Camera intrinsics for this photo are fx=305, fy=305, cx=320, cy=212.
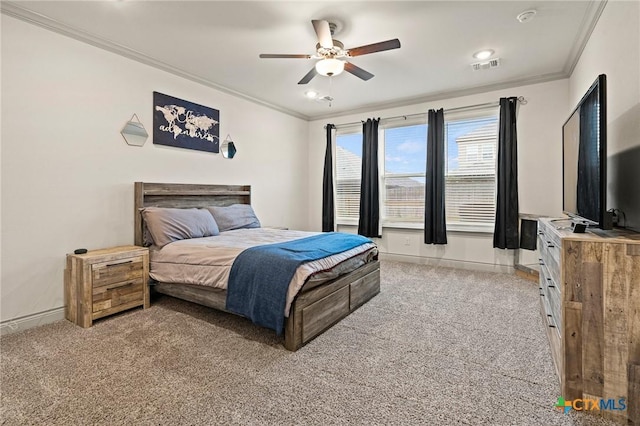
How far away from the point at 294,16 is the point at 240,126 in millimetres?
2266

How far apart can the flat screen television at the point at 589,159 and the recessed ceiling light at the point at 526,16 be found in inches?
37.9

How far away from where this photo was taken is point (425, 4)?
96.4 inches

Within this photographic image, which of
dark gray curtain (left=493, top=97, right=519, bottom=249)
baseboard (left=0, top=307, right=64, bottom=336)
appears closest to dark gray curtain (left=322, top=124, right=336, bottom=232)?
dark gray curtain (left=493, top=97, right=519, bottom=249)

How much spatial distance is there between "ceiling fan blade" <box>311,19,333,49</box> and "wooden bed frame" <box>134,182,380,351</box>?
203 cm

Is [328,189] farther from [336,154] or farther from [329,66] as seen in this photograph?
[329,66]

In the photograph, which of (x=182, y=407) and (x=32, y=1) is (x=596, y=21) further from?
(x=32, y=1)

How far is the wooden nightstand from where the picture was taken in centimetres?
260

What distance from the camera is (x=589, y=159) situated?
188cm

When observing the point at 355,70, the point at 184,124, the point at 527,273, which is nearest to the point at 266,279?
the point at 355,70

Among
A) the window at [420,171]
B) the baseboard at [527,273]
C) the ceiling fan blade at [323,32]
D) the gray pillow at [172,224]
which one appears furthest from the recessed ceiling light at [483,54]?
the gray pillow at [172,224]

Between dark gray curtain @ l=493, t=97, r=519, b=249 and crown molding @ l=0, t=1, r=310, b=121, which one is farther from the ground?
crown molding @ l=0, t=1, r=310, b=121

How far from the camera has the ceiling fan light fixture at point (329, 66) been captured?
2.78 m

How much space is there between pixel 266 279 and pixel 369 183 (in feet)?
10.8

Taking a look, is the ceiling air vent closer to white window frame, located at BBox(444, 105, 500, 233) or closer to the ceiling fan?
white window frame, located at BBox(444, 105, 500, 233)
